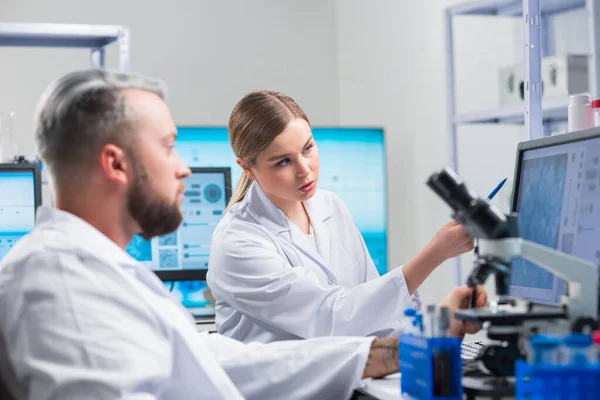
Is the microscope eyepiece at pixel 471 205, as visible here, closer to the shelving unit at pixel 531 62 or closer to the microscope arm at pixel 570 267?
the microscope arm at pixel 570 267

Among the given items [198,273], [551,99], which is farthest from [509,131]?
[198,273]

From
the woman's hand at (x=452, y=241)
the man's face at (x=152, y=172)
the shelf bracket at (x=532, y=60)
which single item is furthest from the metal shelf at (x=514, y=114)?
the man's face at (x=152, y=172)

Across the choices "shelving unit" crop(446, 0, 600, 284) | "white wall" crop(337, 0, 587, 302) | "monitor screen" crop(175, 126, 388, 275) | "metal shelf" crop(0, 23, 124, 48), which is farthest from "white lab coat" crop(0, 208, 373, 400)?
"monitor screen" crop(175, 126, 388, 275)

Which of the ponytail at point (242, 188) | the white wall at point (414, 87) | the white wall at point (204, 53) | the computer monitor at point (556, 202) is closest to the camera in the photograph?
the computer monitor at point (556, 202)

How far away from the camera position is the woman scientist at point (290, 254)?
1.69 m

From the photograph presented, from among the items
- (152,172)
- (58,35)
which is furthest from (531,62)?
(58,35)

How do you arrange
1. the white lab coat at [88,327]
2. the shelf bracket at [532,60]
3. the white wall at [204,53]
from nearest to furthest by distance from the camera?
the white lab coat at [88,327], the shelf bracket at [532,60], the white wall at [204,53]

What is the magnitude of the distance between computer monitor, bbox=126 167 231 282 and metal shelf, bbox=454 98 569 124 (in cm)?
107

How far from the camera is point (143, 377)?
38.0 inches

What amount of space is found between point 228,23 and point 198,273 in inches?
97.2

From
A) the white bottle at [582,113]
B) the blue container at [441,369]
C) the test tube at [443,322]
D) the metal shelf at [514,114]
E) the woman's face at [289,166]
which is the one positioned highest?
the metal shelf at [514,114]

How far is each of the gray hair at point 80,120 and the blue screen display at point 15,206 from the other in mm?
1506

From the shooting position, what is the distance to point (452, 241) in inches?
62.0

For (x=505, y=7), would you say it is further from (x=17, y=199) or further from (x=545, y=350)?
(x=545, y=350)
